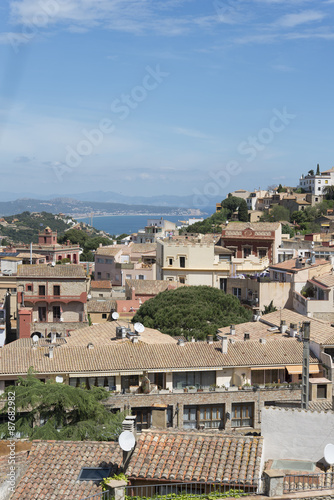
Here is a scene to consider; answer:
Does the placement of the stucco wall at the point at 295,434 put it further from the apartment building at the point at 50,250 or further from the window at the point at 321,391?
the apartment building at the point at 50,250

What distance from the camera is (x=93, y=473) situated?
11336 millimetres

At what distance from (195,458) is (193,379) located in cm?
1262

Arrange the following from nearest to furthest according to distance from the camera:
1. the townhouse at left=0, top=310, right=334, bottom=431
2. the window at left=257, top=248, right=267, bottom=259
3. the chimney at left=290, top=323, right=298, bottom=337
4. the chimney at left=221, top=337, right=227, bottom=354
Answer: the townhouse at left=0, top=310, right=334, bottom=431 < the chimney at left=221, top=337, right=227, bottom=354 < the chimney at left=290, top=323, right=298, bottom=337 < the window at left=257, top=248, right=267, bottom=259

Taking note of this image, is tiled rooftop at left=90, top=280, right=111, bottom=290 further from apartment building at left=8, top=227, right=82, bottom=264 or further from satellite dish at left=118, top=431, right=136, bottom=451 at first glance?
satellite dish at left=118, top=431, right=136, bottom=451

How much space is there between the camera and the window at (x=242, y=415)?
22375mm

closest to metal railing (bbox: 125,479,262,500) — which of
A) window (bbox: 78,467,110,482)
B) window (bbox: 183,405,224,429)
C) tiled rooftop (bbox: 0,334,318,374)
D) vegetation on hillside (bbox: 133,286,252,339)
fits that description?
window (bbox: 78,467,110,482)

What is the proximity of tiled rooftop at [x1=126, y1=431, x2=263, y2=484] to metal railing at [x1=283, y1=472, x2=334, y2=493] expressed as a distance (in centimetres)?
54

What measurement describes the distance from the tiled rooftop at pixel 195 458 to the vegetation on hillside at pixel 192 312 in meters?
19.6

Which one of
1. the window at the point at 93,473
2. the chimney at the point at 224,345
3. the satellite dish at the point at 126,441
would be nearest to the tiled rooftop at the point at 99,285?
the chimney at the point at 224,345

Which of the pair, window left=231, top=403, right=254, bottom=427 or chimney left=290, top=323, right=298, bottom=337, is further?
chimney left=290, top=323, right=298, bottom=337

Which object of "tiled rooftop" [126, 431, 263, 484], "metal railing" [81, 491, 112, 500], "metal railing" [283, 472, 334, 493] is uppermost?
"tiled rooftop" [126, 431, 263, 484]

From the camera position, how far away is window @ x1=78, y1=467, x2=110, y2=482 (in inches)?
440

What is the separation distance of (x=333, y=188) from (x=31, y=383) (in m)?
93.8

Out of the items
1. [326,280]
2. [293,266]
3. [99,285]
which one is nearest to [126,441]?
[326,280]
